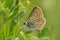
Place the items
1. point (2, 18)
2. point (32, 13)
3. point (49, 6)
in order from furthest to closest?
point (49, 6) → point (32, 13) → point (2, 18)

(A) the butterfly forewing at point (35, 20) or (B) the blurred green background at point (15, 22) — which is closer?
(B) the blurred green background at point (15, 22)

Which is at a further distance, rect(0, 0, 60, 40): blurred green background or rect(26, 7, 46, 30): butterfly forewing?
rect(26, 7, 46, 30): butterfly forewing

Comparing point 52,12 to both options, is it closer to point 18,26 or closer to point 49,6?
point 49,6

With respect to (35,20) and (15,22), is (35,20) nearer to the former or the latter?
(35,20)

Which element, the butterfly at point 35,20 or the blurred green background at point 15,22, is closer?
the blurred green background at point 15,22

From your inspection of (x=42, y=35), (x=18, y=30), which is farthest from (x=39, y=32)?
(x=18, y=30)

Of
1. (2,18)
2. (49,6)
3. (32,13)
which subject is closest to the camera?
(2,18)

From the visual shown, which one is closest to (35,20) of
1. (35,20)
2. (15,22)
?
(35,20)

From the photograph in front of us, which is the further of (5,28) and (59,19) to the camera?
(59,19)
